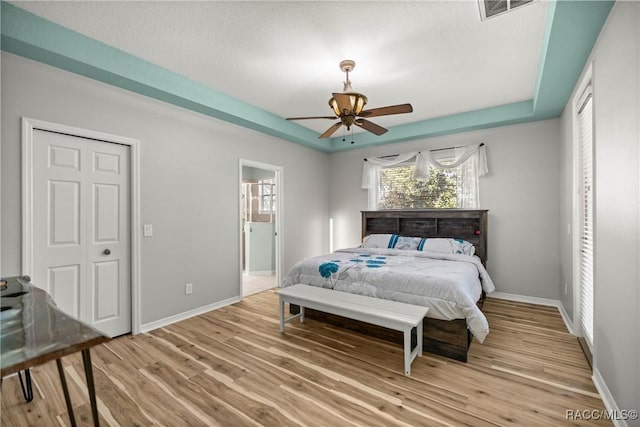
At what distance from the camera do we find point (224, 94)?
348cm

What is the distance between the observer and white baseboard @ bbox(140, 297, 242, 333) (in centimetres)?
308

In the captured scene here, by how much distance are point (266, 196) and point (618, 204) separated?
546cm

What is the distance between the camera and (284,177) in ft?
15.8

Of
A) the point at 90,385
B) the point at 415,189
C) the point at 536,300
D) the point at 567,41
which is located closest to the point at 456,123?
the point at 415,189

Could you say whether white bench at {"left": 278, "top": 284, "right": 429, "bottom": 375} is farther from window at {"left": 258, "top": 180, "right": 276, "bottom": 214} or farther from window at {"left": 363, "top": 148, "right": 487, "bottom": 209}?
window at {"left": 258, "top": 180, "right": 276, "bottom": 214}

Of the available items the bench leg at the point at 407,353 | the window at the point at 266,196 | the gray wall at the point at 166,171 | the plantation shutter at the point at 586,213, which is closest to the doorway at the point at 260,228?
the window at the point at 266,196

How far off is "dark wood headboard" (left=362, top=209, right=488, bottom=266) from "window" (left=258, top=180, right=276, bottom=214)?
2113 millimetres

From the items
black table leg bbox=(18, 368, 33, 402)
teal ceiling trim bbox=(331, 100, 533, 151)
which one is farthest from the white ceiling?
black table leg bbox=(18, 368, 33, 402)

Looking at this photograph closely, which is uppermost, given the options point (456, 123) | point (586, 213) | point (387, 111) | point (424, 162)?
point (456, 123)

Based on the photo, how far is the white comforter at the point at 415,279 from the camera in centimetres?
240

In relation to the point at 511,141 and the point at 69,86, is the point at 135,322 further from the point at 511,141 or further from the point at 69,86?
the point at 511,141

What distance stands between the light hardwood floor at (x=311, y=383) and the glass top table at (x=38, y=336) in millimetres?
704

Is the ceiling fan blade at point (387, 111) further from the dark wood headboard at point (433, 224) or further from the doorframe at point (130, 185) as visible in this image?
the doorframe at point (130, 185)

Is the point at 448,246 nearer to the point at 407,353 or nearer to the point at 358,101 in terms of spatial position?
the point at 407,353
